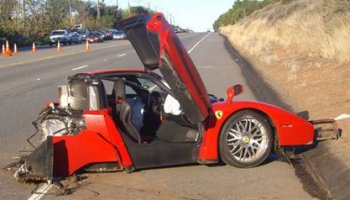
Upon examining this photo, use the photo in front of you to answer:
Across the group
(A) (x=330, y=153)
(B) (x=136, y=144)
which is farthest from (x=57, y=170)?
(A) (x=330, y=153)

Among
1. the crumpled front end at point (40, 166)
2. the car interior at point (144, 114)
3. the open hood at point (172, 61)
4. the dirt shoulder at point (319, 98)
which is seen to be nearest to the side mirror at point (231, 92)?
the open hood at point (172, 61)

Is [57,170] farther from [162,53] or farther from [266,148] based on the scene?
[266,148]

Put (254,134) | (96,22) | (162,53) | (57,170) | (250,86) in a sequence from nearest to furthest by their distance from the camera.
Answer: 1. (162,53)
2. (57,170)
3. (254,134)
4. (250,86)
5. (96,22)

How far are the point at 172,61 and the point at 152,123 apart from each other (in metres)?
1.45

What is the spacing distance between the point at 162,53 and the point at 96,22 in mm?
116134

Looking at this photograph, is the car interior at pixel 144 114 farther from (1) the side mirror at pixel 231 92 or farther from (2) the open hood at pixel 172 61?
(1) the side mirror at pixel 231 92

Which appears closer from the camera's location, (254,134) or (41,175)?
(41,175)

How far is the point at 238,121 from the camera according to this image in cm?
766

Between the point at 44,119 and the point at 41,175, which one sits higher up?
the point at 44,119

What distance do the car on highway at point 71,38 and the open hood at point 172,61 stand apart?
60410 mm

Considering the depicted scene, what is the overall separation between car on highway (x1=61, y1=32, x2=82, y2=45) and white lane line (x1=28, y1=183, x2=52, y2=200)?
200 feet

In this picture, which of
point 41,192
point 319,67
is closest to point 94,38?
point 319,67

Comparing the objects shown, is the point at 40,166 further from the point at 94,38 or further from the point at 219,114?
the point at 94,38

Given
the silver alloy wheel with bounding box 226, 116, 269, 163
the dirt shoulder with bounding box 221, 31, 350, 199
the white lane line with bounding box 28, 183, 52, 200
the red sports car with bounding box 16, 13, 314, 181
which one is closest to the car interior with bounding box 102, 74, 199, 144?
the red sports car with bounding box 16, 13, 314, 181
